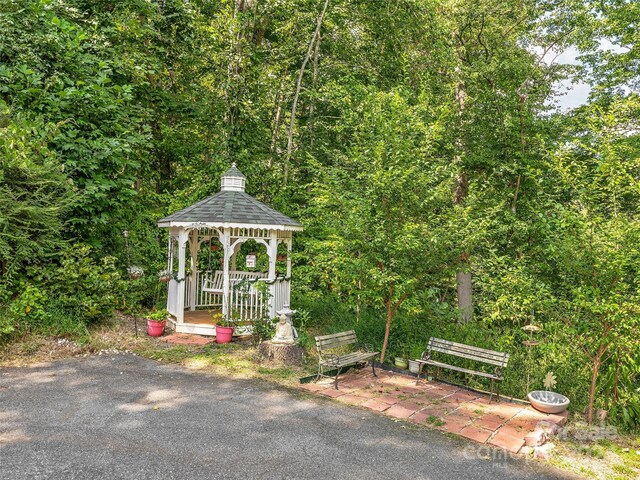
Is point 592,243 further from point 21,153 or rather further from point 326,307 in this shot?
point 21,153

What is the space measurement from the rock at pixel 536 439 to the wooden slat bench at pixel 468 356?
0.95 meters

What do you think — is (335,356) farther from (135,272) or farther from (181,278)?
(135,272)

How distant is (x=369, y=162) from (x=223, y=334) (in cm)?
426

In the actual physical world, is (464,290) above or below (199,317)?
above

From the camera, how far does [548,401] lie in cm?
514

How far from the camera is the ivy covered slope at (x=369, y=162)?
17.3 ft

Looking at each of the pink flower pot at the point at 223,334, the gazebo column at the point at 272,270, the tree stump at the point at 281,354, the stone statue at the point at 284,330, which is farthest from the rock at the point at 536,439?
the pink flower pot at the point at 223,334

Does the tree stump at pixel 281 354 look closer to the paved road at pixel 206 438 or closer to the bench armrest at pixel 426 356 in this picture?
the paved road at pixel 206 438

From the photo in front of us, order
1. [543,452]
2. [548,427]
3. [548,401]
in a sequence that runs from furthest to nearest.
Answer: [548,401] < [548,427] < [543,452]

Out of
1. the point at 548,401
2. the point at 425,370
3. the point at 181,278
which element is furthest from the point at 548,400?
the point at 181,278

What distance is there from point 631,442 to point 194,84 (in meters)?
13.4

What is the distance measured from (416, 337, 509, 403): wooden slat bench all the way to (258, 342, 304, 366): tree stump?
1.93 metres

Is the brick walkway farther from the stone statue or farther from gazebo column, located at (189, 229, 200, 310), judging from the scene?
gazebo column, located at (189, 229, 200, 310)

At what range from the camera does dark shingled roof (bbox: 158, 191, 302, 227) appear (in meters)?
7.88
